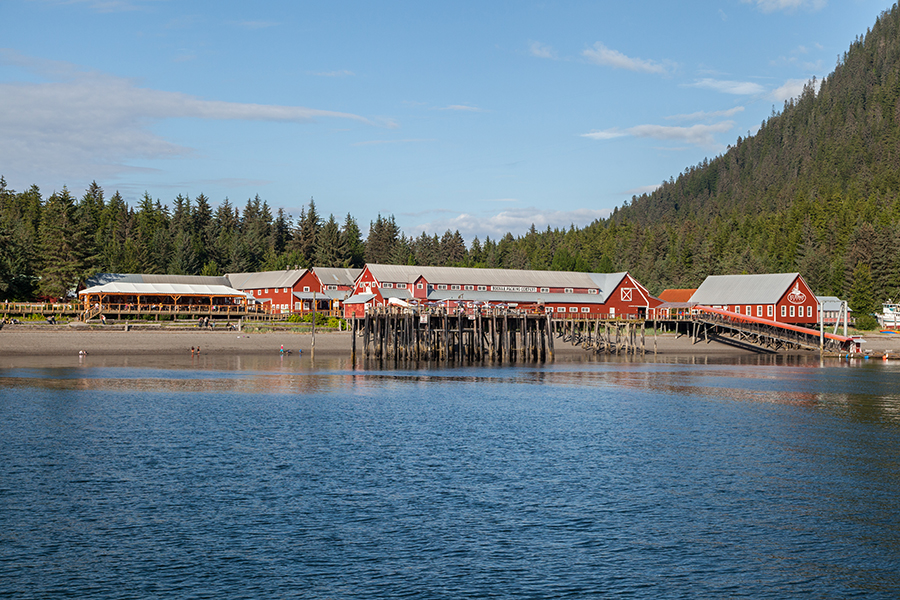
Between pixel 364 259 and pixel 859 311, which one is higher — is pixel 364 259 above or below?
above

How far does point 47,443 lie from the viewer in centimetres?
3088

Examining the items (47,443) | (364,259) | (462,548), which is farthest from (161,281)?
(462,548)

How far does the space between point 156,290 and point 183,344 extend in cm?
1976

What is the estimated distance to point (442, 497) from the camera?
943 inches

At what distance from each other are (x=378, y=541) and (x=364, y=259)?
15643 cm

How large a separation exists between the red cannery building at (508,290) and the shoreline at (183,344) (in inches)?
491

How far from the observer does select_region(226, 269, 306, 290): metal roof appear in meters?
118

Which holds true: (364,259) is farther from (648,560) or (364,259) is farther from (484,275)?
(648,560)

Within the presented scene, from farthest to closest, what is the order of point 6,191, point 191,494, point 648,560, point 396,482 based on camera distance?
1. point 6,191
2. point 396,482
3. point 191,494
4. point 648,560

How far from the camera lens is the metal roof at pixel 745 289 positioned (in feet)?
346

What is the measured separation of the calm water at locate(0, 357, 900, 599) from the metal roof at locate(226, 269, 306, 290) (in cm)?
7091

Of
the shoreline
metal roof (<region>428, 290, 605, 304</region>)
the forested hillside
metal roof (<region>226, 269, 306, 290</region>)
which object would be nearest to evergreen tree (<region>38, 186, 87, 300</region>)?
the forested hillside

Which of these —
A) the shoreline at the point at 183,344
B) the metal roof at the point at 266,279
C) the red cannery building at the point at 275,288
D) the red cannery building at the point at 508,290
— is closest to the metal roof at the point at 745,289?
the red cannery building at the point at 508,290

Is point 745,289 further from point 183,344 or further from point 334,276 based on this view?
point 183,344
